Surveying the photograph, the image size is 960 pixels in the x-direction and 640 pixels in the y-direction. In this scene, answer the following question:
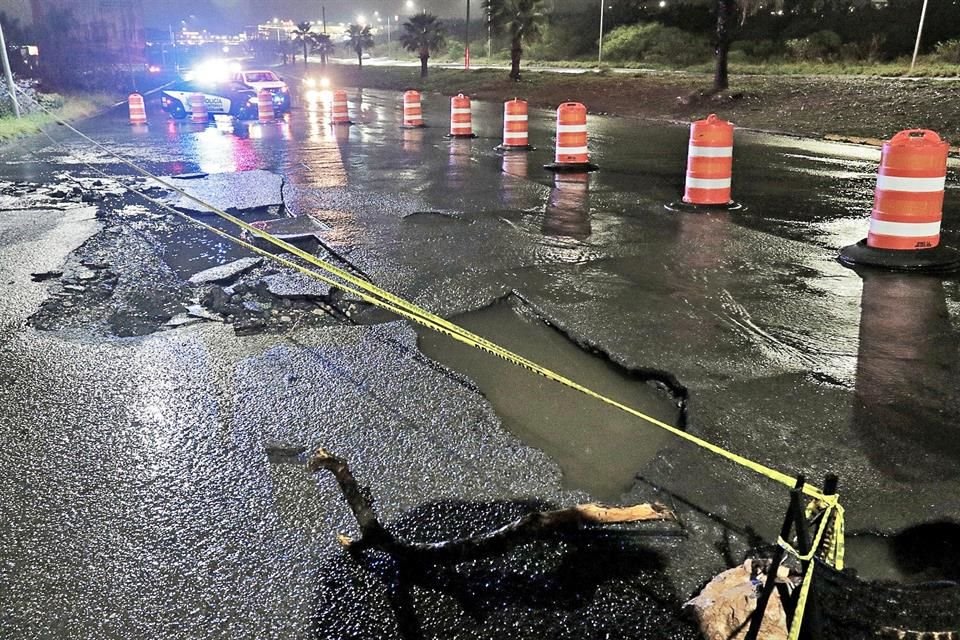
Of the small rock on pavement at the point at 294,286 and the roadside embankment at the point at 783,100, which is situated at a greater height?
the roadside embankment at the point at 783,100

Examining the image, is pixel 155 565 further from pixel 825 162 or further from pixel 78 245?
pixel 825 162

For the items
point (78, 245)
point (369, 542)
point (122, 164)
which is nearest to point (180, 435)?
point (369, 542)

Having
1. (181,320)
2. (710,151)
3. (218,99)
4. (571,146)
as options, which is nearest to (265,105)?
(218,99)

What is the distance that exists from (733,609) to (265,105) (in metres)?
25.0

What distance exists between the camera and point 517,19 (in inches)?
1670

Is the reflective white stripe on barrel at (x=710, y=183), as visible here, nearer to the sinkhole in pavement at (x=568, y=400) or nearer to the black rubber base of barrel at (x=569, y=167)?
the black rubber base of barrel at (x=569, y=167)

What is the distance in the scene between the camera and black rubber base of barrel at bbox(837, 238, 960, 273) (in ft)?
21.5

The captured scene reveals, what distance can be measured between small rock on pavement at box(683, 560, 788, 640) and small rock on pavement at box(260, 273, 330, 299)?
4131mm

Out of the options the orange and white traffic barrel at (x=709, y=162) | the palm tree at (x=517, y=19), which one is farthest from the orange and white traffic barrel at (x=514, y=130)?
the palm tree at (x=517, y=19)

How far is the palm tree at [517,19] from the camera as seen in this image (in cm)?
4231

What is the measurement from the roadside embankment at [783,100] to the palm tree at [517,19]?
3.35 m

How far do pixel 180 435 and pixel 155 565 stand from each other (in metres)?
1.09

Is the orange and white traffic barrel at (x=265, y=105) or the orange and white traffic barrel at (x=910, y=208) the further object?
the orange and white traffic barrel at (x=265, y=105)

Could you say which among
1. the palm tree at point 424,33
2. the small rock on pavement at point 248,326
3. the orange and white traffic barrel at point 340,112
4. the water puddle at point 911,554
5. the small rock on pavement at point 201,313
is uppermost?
the palm tree at point 424,33
